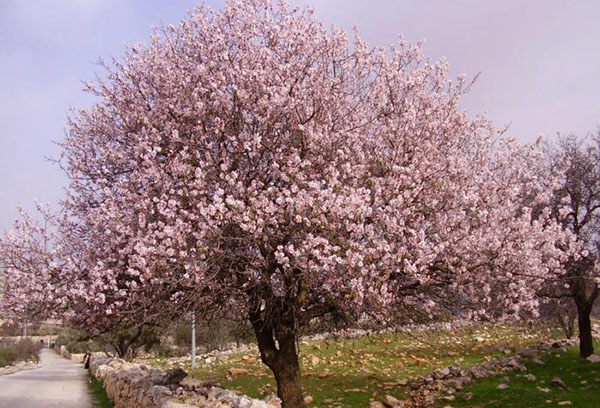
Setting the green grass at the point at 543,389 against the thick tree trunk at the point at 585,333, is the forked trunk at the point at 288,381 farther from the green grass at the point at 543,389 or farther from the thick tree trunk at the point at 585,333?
the thick tree trunk at the point at 585,333

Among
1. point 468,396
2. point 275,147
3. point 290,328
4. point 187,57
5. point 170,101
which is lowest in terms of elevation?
point 468,396

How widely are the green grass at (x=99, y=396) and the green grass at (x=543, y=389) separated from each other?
34.5 feet

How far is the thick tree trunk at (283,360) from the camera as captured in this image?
1158cm

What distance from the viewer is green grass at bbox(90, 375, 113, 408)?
17622 millimetres

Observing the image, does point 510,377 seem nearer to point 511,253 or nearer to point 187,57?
point 511,253

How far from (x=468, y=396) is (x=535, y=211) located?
636 cm

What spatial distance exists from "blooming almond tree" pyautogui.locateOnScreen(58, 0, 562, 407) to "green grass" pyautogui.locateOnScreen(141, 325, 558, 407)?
477cm

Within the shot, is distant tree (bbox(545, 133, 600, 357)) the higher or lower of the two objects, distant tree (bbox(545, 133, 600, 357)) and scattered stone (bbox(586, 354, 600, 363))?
the higher

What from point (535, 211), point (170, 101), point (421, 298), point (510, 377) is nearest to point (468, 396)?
point (510, 377)

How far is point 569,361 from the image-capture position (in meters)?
21.1

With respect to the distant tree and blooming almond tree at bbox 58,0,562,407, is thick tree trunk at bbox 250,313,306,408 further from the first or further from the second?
the distant tree

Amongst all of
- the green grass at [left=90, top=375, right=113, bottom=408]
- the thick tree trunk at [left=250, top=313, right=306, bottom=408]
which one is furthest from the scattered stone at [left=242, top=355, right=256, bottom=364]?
the thick tree trunk at [left=250, top=313, right=306, bottom=408]

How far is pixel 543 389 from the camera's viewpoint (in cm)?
1694

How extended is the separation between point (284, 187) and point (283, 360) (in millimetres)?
4050
